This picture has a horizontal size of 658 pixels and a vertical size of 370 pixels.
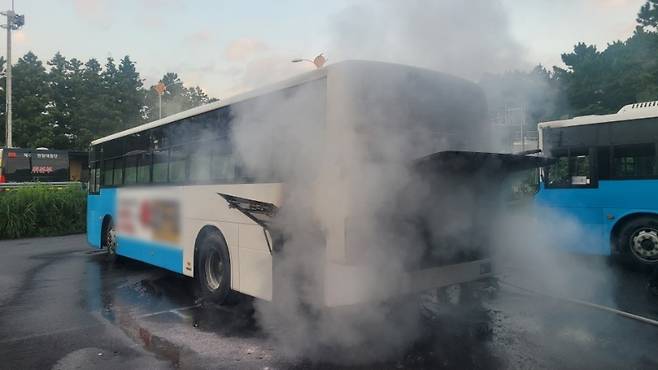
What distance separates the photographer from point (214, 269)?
6.18 metres

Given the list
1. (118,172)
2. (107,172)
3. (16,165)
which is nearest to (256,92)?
(118,172)

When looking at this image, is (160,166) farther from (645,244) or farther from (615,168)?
(645,244)

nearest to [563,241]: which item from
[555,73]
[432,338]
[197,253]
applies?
[555,73]

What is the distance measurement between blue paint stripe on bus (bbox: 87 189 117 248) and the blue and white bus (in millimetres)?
8051

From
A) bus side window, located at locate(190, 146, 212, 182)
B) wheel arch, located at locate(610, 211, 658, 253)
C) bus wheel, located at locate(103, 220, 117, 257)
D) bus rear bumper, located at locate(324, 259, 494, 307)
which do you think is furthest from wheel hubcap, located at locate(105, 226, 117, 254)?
wheel arch, located at locate(610, 211, 658, 253)

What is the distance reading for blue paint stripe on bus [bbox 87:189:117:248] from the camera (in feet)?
30.4

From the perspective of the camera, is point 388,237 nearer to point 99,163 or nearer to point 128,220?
point 128,220

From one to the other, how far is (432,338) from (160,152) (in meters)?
4.90

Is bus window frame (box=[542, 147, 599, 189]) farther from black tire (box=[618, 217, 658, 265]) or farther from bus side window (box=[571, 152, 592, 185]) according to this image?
black tire (box=[618, 217, 658, 265])

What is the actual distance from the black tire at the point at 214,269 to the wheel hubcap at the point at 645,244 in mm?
6463

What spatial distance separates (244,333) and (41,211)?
1396 centimetres

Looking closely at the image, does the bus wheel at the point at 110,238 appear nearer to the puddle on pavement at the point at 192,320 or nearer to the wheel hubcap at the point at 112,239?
the wheel hubcap at the point at 112,239

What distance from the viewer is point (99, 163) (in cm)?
982

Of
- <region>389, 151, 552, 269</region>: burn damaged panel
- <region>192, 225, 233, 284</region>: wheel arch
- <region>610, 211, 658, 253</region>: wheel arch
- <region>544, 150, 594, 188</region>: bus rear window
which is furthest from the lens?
<region>544, 150, 594, 188</region>: bus rear window
